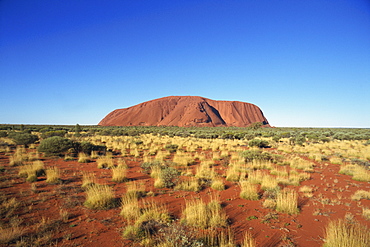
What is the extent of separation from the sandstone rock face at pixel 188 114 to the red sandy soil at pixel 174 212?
3879 inches

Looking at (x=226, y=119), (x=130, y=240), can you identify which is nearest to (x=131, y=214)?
(x=130, y=240)

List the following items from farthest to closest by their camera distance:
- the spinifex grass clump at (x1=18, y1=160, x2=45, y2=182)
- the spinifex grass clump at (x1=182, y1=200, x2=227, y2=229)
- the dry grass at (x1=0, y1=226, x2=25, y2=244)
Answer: the spinifex grass clump at (x1=18, y1=160, x2=45, y2=182), the spinifex grass clump at (x1=182, y1=200, x2=227, y2=229), the dry grass at (x1=0, y1=226, x2=25, y2=244)

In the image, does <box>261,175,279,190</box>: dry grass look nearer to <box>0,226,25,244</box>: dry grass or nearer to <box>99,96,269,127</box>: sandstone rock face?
A: <box>0,226,25,244</box>: dry grass

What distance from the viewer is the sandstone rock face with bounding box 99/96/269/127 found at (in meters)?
113

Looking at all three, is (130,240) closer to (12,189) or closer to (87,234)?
(87,234)

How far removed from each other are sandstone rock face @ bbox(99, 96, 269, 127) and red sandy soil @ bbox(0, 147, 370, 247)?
98.5 metres

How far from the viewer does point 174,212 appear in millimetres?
4750

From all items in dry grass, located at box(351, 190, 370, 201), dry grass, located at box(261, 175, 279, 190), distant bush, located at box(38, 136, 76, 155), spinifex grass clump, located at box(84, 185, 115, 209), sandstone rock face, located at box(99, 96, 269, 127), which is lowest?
dry grass, located at box(351, 190, 370, 201)

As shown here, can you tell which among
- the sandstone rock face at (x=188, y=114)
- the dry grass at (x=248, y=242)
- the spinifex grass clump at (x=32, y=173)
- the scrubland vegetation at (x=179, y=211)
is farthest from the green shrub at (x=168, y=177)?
the sandstone rock face at (x=188, y=114)

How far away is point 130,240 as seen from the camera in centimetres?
352

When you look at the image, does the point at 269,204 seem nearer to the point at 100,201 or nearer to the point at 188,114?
the point at 100,201

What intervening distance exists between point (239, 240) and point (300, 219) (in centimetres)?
216

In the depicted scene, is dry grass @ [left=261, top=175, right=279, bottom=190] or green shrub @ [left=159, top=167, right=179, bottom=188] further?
green shrub @ [left=159, top=167, right=179, bottom=188]

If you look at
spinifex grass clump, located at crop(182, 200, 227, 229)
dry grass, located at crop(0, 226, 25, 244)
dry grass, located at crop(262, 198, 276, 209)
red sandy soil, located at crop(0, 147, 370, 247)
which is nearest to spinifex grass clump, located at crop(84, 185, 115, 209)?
red sandy soil, located at crop(0, 147, 370, 247)
